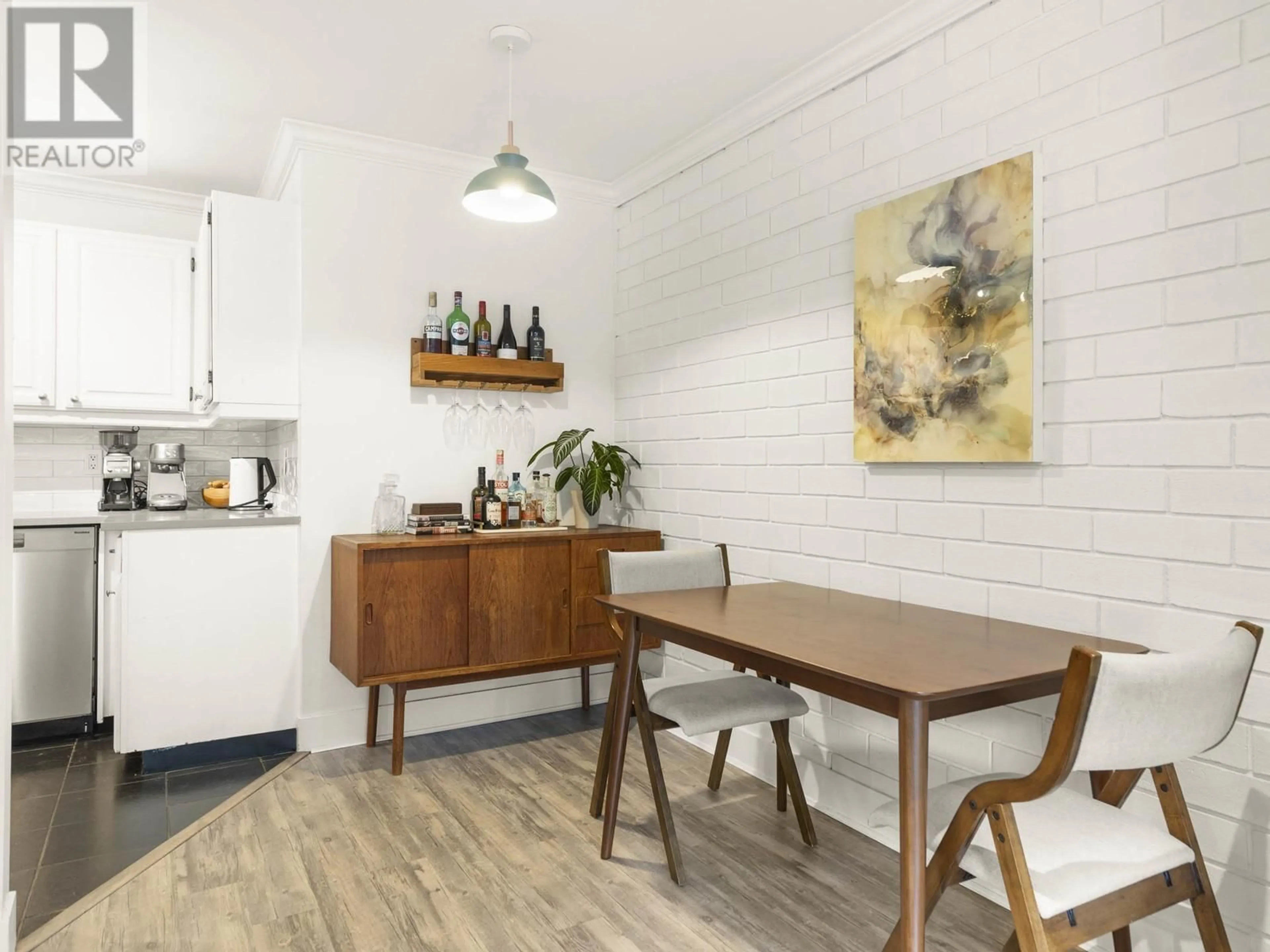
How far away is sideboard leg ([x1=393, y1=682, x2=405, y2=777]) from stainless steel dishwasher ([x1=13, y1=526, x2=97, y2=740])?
58.1 inches

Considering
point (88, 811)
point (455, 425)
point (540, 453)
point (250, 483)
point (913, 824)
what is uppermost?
point (455, 425)

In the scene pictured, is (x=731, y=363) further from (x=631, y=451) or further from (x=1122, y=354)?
(x=1122, y=354)

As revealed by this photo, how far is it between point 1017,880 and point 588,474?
2.69 meters

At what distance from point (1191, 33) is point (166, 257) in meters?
4.20

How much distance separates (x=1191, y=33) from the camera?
186cm

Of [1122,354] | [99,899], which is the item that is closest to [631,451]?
[1122,354]

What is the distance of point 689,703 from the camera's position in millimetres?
2387

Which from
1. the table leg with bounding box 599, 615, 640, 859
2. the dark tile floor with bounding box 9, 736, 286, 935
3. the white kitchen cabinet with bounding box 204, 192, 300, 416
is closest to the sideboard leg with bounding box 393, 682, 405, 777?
the dark tile floor with bounding box 9, 736, 286, 935

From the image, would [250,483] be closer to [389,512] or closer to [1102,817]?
[389,512]

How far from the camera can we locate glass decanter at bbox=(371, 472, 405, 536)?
3479 millimetres

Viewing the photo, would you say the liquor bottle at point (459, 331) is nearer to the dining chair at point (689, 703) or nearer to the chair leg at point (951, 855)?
the dining chair at point (689, 703)

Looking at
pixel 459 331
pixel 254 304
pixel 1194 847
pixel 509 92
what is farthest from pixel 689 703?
pixel 254 304

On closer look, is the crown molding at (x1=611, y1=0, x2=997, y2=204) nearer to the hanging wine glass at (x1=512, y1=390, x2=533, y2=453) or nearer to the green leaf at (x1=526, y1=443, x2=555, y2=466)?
the hanging wine glass at (x1=512, y1=390, x2=533, y2=453)

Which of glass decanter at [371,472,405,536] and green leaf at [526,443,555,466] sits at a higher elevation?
green leaf at [526,443,555,466]
